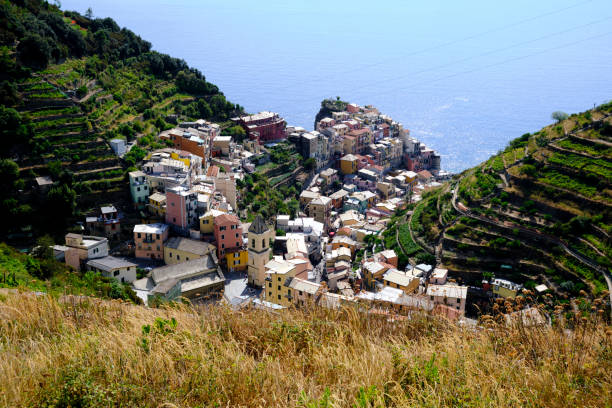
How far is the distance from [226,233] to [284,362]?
1207 centimetres

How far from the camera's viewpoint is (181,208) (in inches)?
589

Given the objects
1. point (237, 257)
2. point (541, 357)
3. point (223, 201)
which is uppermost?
point (541, 357)

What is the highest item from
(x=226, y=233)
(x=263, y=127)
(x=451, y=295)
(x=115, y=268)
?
(x=263, y=127)

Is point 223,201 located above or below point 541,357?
below

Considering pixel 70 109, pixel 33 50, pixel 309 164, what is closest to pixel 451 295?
pixel 309 164

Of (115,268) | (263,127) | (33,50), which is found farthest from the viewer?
(263,127)

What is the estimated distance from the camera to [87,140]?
1669 cm

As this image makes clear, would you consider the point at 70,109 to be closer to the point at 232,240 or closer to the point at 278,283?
the point at 232,240

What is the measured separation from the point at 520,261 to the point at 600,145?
5.83m

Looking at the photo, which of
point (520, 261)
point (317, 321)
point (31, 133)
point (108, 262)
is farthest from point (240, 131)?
point (317, 321)

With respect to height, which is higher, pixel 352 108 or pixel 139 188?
pixel 352 108

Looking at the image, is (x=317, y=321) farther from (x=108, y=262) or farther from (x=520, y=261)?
(x=520, y=261)

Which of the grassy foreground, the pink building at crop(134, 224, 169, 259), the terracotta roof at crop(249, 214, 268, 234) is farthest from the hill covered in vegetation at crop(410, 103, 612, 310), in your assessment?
the grassy foreground

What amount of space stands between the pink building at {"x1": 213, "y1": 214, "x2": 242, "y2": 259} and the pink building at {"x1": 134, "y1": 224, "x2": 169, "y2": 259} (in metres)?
1.76
